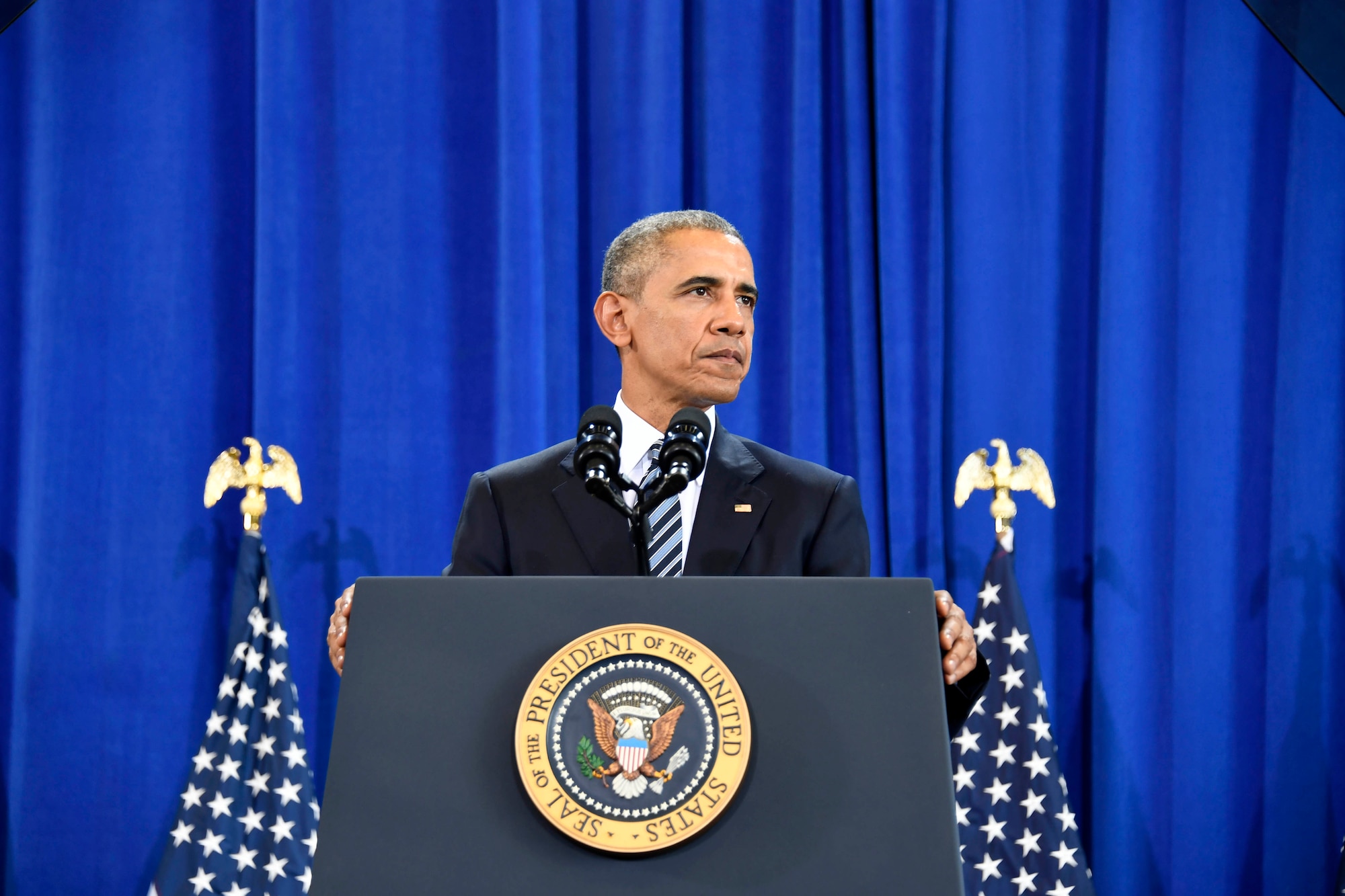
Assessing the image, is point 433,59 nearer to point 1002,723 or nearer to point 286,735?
point 286,735

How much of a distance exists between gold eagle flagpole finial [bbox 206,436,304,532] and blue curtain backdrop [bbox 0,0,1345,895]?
25 centimetres

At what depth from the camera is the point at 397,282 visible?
355 centimetres

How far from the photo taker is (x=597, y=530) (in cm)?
196

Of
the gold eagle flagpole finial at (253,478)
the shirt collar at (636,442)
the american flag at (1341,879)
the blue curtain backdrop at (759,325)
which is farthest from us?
the blue curtain backdrop at (759,325)

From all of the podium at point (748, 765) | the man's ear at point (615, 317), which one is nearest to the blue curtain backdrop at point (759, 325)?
the man's ear at point (615, 317)

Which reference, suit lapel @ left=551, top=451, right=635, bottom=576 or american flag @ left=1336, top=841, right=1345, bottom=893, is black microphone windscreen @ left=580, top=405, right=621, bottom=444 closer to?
suit lapel @ left=551, top=451, right=635, bottom=576

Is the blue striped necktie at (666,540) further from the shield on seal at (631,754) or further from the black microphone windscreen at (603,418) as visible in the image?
the shield on seal at (631,754)

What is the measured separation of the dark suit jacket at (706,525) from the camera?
76.3 inches

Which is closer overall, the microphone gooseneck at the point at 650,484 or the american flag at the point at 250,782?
the microphone gooseneck at the point at 650,484

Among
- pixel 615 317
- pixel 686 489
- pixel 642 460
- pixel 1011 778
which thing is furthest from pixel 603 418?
pixel 1011 778

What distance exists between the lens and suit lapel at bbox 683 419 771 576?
191 cm

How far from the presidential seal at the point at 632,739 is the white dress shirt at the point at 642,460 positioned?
2.49ft

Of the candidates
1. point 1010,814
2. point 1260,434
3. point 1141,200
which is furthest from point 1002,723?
point 1141,200

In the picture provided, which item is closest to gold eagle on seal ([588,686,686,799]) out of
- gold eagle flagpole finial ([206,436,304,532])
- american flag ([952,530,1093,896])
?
american flag ([952,530,1093,896])
